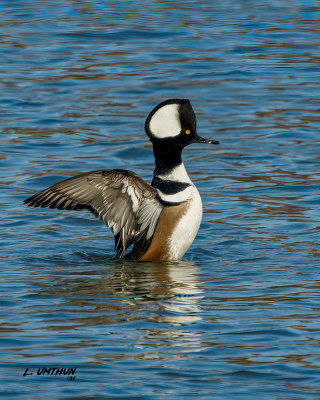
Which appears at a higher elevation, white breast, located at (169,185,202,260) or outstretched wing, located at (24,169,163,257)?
outstretched wing, located at (24,169,163,257)

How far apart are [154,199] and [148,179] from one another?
2697mm

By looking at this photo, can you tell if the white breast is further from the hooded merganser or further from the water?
the water

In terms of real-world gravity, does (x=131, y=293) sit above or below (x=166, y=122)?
below

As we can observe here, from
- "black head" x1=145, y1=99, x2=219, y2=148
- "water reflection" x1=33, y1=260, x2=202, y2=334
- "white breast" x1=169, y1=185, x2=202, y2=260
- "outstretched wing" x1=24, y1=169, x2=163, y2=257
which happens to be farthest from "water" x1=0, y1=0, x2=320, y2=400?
"black head" x1=145, y1=99, x2=219, y2=148

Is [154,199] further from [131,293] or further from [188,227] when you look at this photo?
[131,293]

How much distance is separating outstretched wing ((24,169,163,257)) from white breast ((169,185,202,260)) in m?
0.21

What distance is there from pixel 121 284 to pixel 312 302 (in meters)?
1.54

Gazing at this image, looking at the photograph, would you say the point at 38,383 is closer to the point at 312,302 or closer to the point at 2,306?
the point at 2,306

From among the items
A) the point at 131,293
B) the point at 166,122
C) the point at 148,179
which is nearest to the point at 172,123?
the point at 166,122

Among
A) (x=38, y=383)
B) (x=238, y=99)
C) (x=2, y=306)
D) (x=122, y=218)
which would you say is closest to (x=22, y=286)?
(x=2, y=306)

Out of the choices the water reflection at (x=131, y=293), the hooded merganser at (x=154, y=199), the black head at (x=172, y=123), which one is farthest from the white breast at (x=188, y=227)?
the black head at (x=172, y=123)

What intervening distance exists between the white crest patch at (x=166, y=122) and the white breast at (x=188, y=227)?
0.50 m

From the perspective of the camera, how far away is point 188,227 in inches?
336

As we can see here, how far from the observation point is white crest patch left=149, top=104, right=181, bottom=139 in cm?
840
